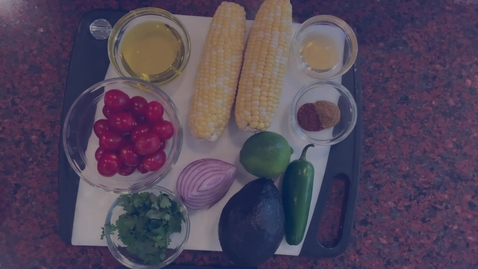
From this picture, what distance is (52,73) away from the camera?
106cm

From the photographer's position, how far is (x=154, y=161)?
922 mm

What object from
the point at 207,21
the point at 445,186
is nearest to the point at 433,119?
the point at 445,186

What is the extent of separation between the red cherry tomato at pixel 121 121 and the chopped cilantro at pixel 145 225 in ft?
0.47

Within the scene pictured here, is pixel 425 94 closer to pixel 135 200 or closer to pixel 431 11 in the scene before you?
pixel 431 11

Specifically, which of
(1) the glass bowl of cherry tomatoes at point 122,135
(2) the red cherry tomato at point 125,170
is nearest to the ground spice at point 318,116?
(1) the glass bowl of cherry tomatoes at point 122,135

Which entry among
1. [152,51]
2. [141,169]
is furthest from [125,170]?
[152,51]

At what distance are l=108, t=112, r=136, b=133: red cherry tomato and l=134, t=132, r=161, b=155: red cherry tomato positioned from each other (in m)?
0.04

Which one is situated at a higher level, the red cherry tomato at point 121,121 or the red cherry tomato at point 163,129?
the red cherry tomato at point 121,121

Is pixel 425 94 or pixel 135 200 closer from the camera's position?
pixel 135 200

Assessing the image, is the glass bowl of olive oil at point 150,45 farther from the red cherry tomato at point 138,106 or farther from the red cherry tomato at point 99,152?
the red cherry tomato at point 99,152

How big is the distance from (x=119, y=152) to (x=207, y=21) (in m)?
0.36

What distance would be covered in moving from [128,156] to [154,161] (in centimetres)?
5

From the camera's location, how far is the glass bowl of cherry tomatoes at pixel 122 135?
Result: 0.92 m

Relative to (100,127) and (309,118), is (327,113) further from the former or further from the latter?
(100,127)
